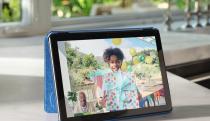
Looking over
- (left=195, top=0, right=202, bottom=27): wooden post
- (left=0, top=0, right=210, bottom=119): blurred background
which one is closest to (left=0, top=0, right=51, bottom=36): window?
(left=0, top=0, right=210, bottom=119): blurred background

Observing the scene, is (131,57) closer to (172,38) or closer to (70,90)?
(70,90)

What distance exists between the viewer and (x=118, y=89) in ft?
→ 2.88

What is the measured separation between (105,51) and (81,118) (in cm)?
15

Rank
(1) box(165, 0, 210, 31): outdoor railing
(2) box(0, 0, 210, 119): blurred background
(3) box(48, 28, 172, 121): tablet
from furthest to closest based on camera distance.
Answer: (1) box(165, 0, 210, 31): outdoor railing, (2) box(0, 0, 210, 119): blurred background, (3) box(48, 28, 172, 121): tablet

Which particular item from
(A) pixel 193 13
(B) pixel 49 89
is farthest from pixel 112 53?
(A) pixel 193 13

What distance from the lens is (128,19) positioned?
2.41m

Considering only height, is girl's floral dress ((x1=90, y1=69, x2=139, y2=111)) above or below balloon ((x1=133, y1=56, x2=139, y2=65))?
below

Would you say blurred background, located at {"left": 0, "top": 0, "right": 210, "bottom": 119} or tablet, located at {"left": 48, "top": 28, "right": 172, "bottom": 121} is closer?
tablet, located at {"left": 48, "top": 28, "right": 172, "bottom": 121}

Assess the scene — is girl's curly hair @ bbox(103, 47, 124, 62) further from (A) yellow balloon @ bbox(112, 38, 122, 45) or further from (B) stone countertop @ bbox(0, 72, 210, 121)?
(B) stone countertop @ bbox(0, 72, 210, 121)

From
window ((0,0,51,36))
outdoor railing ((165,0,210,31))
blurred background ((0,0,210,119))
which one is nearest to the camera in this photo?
blurred background ((0,0,210,119))

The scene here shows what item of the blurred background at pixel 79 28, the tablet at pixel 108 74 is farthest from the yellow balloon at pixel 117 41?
the blurred background at pixel 79 28

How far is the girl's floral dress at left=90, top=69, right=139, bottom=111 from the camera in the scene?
860 mm

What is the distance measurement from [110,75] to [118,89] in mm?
33

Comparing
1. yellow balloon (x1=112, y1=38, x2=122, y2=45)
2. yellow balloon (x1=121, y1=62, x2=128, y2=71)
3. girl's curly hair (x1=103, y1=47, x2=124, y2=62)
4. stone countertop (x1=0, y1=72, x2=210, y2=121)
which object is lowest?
stone countertop (x1=0, y1=72, x2=210, y2=121)
